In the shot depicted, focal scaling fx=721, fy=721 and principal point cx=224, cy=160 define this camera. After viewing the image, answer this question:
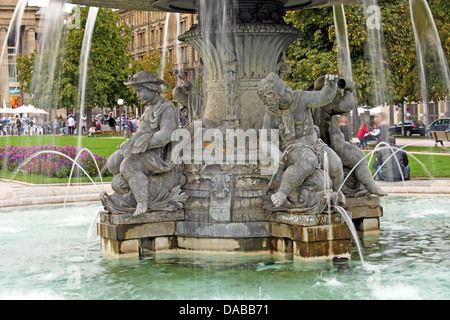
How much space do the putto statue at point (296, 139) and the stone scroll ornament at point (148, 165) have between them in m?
1.18

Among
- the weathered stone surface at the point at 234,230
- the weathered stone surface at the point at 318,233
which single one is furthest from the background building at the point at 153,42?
the weathered stone surface at the point at 318,233

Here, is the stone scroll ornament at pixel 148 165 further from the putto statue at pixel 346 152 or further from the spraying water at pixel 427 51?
the spraying water at pixel 427 51

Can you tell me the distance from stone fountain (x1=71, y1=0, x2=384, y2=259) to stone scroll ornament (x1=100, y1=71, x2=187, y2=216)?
0.01 meters

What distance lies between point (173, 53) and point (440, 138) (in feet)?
93.0

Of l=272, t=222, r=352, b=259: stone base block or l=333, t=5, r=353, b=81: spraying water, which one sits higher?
l=333, t=5, r=353, b=81: spraying water

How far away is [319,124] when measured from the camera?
9.20 metres

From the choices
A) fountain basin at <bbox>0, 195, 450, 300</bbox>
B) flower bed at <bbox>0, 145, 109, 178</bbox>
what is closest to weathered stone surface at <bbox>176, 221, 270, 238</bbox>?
fountain basin at <bbox>0, 195, 450, 300</bbox>

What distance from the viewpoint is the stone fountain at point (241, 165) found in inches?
307

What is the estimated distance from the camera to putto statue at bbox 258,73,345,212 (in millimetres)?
7754

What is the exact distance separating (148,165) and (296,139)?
1706 mm

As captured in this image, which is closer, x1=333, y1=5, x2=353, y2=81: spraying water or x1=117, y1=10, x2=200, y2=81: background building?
x1=333, y1=5, x2=353, y2=81: spraying water

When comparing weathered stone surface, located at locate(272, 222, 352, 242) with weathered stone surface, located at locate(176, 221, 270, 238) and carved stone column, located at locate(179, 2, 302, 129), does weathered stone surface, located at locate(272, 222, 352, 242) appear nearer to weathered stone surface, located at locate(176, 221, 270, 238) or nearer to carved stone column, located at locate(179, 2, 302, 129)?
weathered stone surface, located at locate(176, 221, 270, 238)

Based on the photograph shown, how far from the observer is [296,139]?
8023 mm

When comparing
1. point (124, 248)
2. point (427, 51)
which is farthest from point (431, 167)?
point (427, 51)
